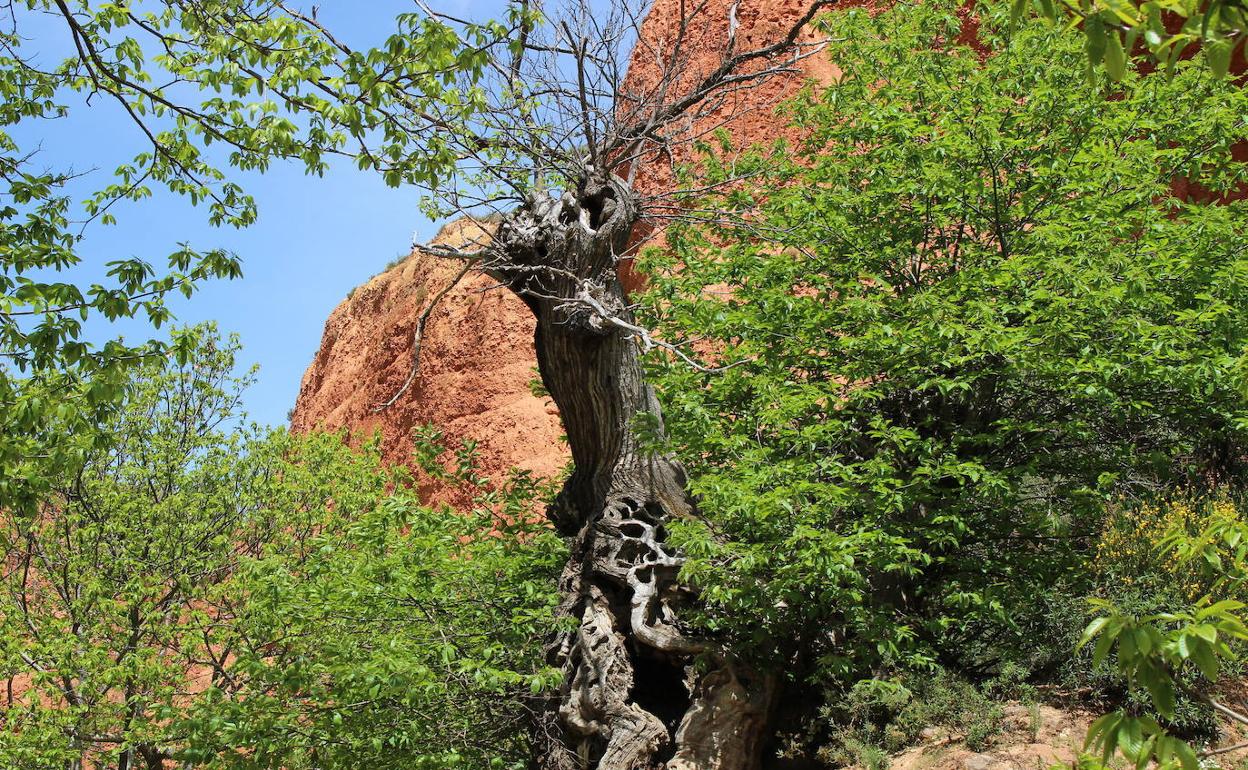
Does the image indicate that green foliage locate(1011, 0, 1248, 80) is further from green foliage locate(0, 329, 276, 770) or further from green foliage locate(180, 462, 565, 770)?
green foliage locate(0, 329, 276, 770)

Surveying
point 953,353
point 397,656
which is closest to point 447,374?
point 397,656

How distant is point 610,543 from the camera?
9383mm

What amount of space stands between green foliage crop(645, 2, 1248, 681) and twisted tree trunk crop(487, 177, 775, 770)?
0.47m

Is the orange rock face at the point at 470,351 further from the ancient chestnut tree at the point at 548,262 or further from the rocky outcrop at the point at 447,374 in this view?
the ancient chestnut tree at the point at 548,262

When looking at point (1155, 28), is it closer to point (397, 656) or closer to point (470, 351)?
point (397, 656)

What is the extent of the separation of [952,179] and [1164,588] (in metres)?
4.02

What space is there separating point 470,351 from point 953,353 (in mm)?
19210

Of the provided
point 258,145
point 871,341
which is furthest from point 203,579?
point 871,341

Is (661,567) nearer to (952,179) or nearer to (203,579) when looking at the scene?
(952,179)

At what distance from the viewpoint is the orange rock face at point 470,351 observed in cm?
2316

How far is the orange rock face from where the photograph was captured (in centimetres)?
2316

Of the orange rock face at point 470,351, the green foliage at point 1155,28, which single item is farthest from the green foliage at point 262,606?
the orange rock face at point 470,351

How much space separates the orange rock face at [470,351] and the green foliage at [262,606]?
23.3 ft

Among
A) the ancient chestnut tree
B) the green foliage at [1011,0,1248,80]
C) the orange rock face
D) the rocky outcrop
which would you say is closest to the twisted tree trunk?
the ancient chestnut tree
